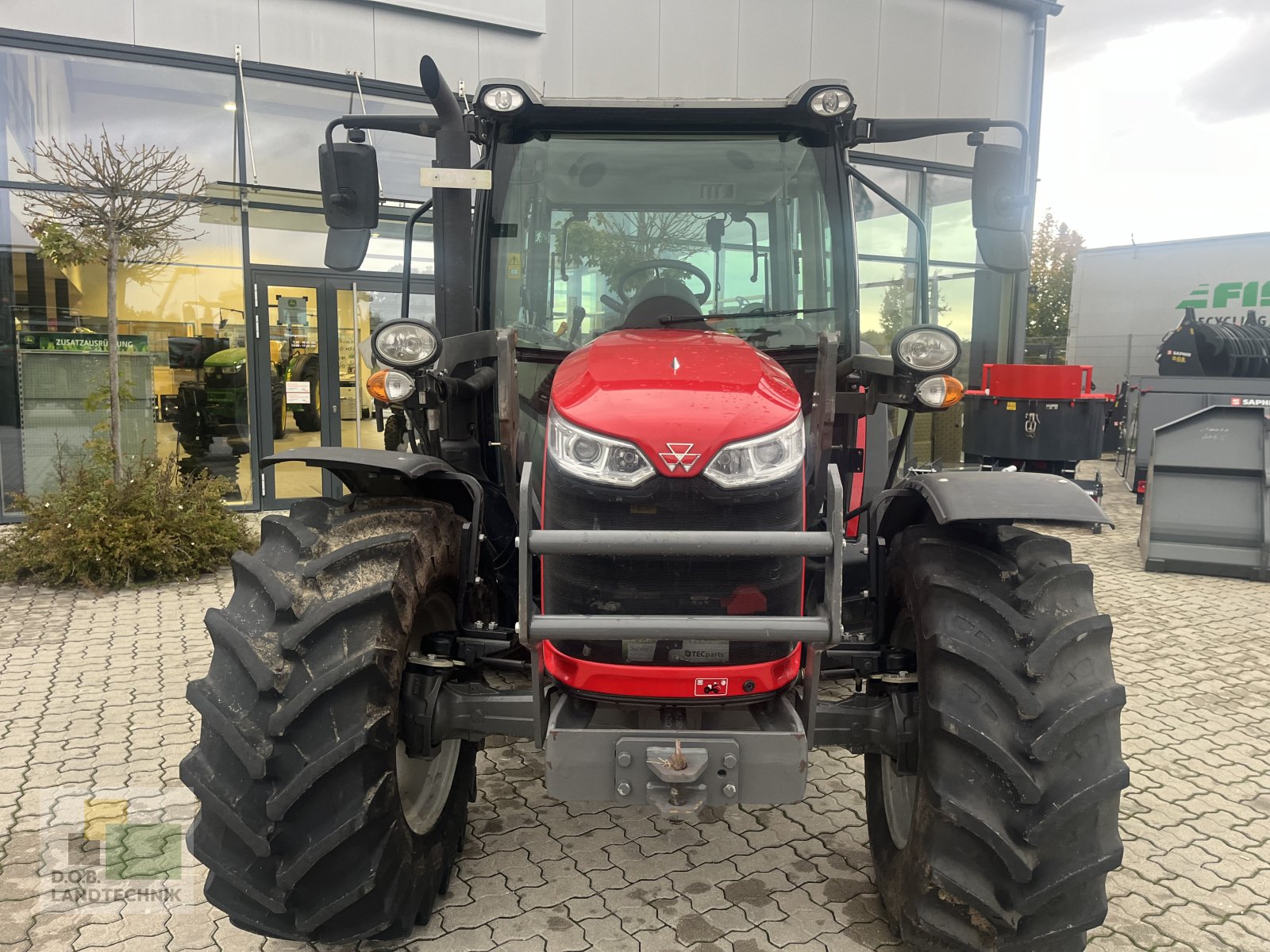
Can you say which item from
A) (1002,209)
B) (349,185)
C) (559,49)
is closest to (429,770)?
(349,185)

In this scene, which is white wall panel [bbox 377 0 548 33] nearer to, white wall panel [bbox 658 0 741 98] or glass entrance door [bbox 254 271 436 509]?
white wall panel [bbox 658 0 741 98]

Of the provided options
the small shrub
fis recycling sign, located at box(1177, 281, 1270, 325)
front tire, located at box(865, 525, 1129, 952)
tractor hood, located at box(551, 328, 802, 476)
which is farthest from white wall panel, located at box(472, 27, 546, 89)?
fis recycling sign, located at box(1177, 281, 1270, 325)

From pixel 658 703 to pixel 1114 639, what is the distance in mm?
4815

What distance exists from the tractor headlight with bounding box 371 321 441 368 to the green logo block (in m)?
1.91

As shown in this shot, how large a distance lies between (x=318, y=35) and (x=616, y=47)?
3.27 meters

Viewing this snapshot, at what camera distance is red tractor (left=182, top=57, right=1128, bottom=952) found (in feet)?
7.70

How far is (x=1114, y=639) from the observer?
6.13m

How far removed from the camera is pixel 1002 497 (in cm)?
264

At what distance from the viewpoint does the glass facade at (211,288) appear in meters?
8.91

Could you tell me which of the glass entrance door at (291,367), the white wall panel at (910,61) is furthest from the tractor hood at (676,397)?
the white wall panel at (910,61)

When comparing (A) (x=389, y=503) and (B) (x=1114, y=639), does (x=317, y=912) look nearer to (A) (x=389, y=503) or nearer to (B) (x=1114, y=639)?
(A) (x=389, y=503)

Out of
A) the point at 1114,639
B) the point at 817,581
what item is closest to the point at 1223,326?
the point at 1114,639

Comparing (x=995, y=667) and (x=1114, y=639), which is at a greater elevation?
(x=995, y=667)

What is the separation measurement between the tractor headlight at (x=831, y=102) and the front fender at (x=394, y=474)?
5.86 ft
